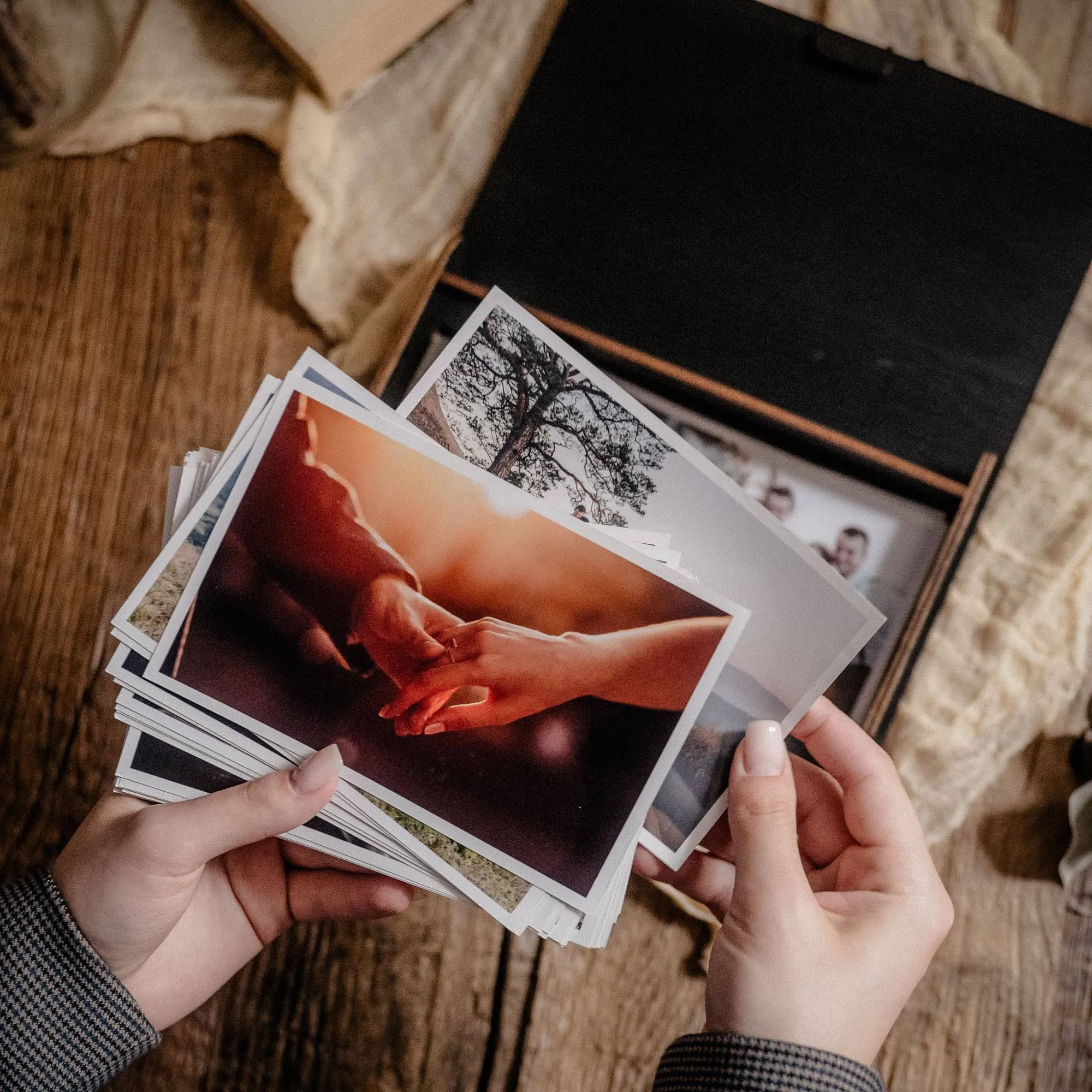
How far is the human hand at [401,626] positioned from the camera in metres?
0.55

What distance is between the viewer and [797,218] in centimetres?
70

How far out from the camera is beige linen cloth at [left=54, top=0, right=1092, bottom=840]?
743 mm

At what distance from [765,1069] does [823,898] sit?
0.38 ft

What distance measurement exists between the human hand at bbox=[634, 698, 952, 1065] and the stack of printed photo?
48 mm

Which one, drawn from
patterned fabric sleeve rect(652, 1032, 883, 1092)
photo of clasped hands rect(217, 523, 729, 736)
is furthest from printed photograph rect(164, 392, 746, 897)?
patterned fabric sleeve rect(652, 1032, 883, 1092)

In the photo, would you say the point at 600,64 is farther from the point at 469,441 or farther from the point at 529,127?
the point at 469,441

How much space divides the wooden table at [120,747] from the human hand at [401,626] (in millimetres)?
307

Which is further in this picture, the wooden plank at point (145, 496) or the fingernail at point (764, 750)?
the wooden plank at point (145, 496)

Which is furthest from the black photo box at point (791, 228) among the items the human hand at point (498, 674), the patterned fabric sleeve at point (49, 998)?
the patterned fabric sleeve at point (49, 998)

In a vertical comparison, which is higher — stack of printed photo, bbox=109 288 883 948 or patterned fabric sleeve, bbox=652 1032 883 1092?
stack of printed photo, bbox=109 288 883 948

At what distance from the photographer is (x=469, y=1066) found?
748mm

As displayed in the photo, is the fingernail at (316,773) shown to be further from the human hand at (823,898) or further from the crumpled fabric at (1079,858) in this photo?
the crumpled fabric at (1079,858)

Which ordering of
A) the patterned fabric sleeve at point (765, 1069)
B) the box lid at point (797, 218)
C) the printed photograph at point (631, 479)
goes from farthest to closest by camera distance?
the box lid at point (797, 218) → the printed photograph at point (631, 479) → the patterned fabric sleeve at point (765, 1069)

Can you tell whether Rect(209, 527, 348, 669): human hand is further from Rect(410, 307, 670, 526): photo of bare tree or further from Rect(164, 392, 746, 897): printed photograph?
Rect(410, 307, 670, 526): photo of bare tree
